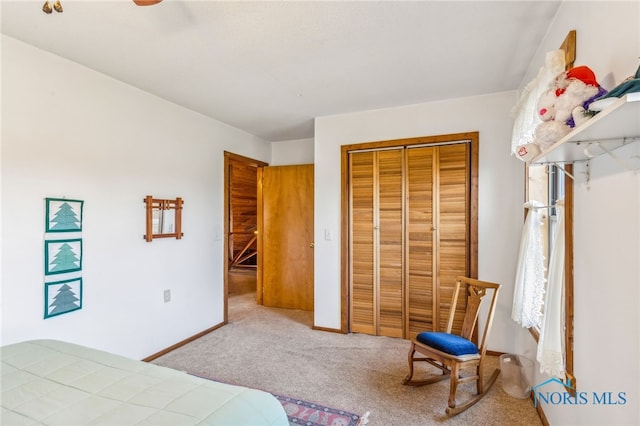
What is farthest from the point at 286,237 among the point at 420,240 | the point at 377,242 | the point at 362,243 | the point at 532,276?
the point at 532,276

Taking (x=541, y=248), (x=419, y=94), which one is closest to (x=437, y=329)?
(x=541, y=248)

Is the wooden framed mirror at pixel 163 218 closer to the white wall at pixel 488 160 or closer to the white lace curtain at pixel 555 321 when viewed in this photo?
the white wall at pixel 488 160

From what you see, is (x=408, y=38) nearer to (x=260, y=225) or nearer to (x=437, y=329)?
(x=437, y=329)

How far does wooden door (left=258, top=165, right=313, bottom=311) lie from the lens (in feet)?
15.0

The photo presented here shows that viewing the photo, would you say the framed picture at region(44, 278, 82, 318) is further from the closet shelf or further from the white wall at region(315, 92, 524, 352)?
the closet shelf

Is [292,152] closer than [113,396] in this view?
No

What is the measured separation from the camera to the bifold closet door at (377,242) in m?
3.43

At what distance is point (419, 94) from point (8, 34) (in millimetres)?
3080

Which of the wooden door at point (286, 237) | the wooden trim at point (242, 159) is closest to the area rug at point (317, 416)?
the wooden door at point (286, 237)

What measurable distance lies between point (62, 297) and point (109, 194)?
0.84 metres

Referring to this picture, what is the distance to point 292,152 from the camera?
488cm

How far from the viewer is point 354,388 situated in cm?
246

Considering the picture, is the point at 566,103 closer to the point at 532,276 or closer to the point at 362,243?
the point at 532,276

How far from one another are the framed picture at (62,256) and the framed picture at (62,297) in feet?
0.30
